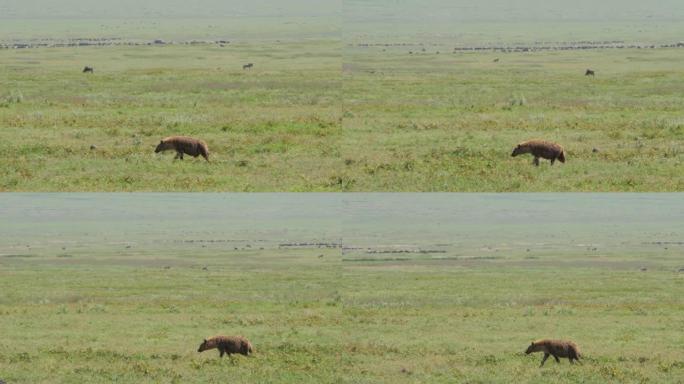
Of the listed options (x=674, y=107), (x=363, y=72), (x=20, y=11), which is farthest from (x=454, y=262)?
(x=20, y=11)

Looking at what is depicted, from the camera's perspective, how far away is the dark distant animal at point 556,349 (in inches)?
1314

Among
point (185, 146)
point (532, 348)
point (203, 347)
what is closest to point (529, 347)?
point (532, 348)

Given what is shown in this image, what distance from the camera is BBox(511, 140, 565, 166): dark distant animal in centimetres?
3206

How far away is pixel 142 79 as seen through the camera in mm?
40406

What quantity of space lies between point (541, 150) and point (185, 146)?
8950mm

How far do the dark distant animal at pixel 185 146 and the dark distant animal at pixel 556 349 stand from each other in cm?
1005

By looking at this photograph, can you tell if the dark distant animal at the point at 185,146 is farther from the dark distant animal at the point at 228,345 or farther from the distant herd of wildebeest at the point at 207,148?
the dark distant animal at the point at 228,345

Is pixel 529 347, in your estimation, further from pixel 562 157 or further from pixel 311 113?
pixel 311 113

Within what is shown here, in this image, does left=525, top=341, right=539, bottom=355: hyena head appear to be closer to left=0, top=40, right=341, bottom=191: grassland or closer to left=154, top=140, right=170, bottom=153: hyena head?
left=0, top=40, right=341, bottom=191: grassland

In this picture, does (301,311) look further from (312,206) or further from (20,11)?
(20,11)

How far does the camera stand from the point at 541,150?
32.4m

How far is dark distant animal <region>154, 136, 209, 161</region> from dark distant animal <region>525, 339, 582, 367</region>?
10.0m

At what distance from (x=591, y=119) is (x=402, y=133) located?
5.61m

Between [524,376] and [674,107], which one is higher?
[674,107]
